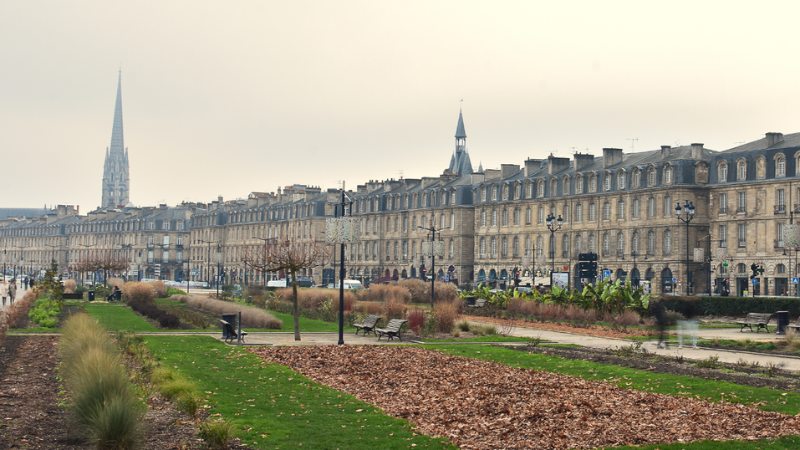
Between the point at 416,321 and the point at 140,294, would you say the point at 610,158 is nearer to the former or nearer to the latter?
the point at 140,294

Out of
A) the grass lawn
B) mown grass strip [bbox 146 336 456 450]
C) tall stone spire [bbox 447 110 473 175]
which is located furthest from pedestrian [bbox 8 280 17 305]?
tall stone spire [bbox 447 110 473 175]

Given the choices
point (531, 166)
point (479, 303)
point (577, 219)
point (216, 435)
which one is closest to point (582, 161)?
point (577, 219)

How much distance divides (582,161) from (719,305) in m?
42.6

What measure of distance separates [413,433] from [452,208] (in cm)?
8601

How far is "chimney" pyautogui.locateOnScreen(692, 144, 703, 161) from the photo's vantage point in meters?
74.2

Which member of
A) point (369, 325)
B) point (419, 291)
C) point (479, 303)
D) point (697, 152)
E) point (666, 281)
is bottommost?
point (369, 325)

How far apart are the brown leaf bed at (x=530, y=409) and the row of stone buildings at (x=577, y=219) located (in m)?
27.4

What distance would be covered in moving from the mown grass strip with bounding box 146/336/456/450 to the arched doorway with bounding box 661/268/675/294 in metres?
56.7

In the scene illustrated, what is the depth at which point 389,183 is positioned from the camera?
368 feet

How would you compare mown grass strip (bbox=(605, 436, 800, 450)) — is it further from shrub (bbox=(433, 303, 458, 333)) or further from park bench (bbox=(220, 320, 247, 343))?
shrub (bbox=(433, 303, 458, 333))

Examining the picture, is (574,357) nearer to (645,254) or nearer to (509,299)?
(509,299)

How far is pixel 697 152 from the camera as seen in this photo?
74438 millimetres

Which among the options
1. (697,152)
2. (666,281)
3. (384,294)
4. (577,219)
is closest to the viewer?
(384,294)

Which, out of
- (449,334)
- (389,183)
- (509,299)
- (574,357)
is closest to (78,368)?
(574,357)
